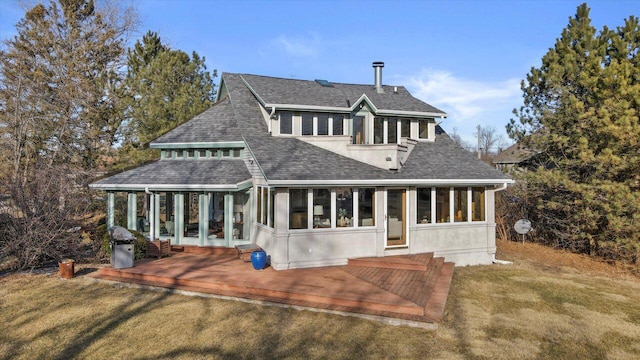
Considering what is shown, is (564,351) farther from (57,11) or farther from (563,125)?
(57,11)

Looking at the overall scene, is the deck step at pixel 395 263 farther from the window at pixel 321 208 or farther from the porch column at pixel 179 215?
the porch column at pixel 179 215

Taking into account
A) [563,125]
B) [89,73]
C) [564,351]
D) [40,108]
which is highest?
[89,73]

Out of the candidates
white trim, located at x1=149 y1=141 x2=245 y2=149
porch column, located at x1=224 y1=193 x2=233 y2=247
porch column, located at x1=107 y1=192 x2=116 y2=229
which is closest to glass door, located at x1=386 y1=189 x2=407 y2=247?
porch column, located at x1=224 y1=193 x2=233 y2=247

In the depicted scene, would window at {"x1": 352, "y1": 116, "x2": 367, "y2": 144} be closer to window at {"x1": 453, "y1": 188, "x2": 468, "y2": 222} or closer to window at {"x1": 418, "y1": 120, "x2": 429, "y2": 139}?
window at {"x1": 418, "y1": 120, "x2": 429, "y2": 139}

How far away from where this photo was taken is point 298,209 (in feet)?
38.7

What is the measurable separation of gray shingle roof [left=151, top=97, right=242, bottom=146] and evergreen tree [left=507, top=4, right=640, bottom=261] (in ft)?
43.7

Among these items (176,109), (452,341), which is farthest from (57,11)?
(452,341)

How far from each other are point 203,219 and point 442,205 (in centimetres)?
890

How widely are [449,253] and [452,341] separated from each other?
6500mm

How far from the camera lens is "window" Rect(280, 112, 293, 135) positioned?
15305 millimetres

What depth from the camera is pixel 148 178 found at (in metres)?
14.9

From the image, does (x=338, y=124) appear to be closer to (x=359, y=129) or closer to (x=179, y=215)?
(x=359, y=129)

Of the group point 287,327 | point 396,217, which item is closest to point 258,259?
point 287,327

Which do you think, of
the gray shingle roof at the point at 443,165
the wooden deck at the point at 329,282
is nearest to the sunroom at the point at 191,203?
the wooden deck at the point at 329,282
